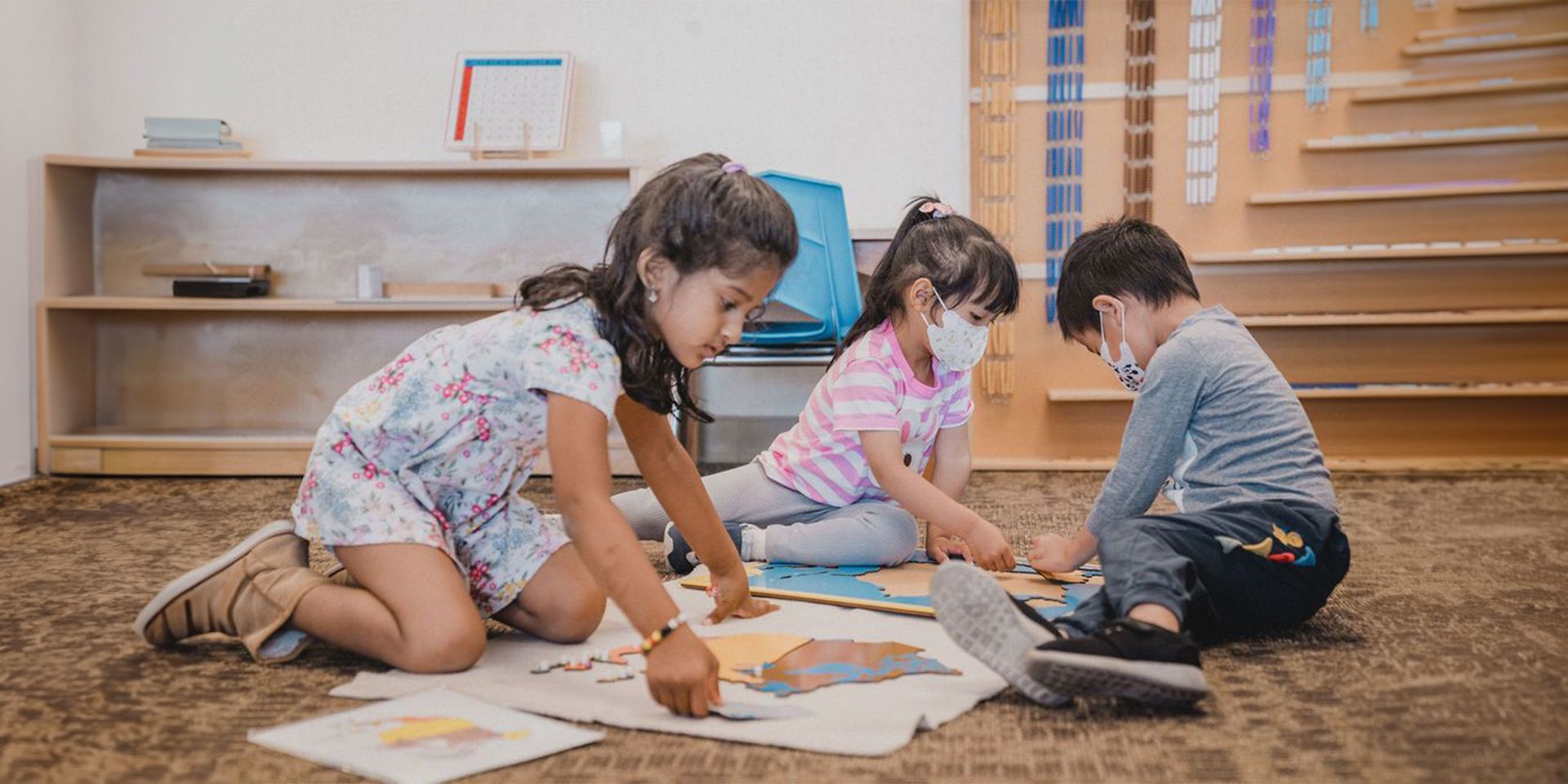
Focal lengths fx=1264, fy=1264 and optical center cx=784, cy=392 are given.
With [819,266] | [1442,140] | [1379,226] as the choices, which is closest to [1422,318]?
[1379,226]

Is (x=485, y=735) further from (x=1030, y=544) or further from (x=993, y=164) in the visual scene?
(x=993, y=164)

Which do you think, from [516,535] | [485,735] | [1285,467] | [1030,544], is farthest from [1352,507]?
[485,735]

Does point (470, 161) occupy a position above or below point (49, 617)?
above

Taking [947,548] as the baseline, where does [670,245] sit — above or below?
above

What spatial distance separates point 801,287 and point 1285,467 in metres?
1.45

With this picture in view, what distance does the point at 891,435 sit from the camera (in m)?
1.94

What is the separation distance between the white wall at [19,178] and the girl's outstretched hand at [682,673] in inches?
107

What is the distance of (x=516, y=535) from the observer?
1.60 metres

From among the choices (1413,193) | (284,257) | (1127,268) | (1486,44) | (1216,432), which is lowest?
(1216,432)

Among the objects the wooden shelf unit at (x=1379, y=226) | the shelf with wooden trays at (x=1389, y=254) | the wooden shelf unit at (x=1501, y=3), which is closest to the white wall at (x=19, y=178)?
the wooden shelf unit at (x=1379, y=226)

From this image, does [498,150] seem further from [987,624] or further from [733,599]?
[987,624]

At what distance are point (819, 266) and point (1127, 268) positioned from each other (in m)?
1.22

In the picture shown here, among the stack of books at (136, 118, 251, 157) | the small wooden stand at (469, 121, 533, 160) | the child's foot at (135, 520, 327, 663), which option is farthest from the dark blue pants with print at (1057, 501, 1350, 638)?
the stack of books at (136, 118, 251, 157)

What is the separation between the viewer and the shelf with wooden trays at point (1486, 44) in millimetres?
3457
